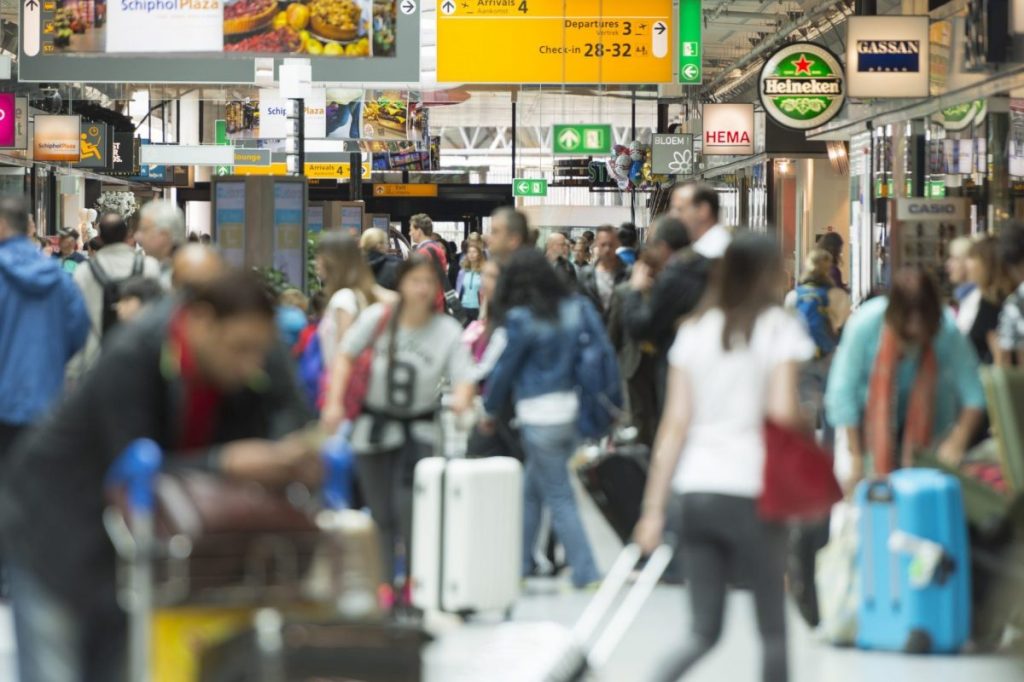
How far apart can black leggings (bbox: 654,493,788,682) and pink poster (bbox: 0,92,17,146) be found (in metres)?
21.6

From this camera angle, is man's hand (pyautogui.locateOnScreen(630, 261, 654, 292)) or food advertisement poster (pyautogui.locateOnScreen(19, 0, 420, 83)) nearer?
man's hand (pyautogui.locateOnScreen(630, 261, 654, 292))

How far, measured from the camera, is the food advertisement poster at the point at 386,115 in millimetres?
29844

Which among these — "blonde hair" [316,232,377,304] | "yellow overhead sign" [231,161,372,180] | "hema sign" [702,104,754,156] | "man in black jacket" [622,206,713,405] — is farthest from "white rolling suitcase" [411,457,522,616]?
"yellow overhead sign" [231,161,372,180]

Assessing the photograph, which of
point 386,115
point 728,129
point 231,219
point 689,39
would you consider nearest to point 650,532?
point 231,219

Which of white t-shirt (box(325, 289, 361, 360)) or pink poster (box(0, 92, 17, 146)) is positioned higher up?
pink poster (box(0, 92, 17, 146))

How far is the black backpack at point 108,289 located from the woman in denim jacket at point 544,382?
1806 millimetres

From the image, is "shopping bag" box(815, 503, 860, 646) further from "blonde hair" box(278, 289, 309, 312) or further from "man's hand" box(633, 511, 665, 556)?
"blonde hair" box(278, 289, 309, 312)

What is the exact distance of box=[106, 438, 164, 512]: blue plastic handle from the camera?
10.5 feet

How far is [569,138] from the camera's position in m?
24.5

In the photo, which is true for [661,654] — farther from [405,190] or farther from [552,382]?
[405,190]

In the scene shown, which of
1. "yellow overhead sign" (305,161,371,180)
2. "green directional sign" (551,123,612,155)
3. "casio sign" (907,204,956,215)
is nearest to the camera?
"casio sign" (907,204,956,215)

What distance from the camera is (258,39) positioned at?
17.1 m

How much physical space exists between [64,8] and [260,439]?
1534 centimetres

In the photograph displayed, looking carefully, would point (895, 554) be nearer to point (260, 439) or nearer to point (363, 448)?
point (363, 448)
